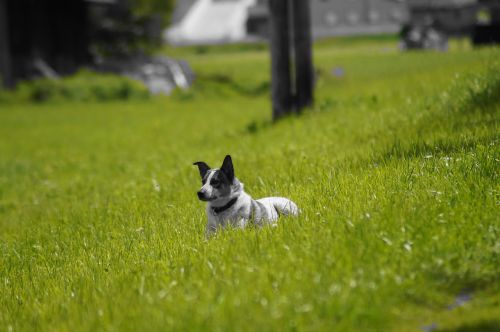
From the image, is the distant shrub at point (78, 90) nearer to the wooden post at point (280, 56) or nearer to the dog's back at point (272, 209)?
the wooden post at point (280, 56)

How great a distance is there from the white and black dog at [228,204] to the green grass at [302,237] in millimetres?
255

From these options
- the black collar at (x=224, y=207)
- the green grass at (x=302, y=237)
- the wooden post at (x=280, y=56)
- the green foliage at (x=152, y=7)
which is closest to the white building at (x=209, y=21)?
the green foliage at (x=152, y=7)

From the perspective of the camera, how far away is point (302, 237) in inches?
205

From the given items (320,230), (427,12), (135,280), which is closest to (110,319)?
(135,280)

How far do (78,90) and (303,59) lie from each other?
18208mm

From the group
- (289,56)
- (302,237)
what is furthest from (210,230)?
(289,56)

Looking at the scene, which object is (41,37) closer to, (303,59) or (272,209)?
(303,59)

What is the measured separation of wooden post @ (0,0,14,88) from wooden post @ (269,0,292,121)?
750 inches

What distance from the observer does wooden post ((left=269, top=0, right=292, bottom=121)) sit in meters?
14.6

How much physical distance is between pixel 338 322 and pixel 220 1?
82.6 meters

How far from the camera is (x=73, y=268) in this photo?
244 inches

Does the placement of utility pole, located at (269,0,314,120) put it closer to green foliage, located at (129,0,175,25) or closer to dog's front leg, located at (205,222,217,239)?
dog's front leg, located at (205,222,217,239)

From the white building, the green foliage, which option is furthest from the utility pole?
the white building

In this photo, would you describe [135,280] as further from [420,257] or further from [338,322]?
[420,257]
